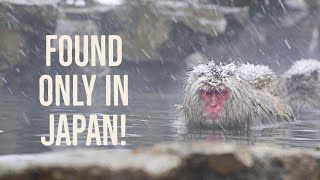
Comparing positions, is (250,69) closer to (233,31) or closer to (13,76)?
(13,76)

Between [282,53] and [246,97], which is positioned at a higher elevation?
[282,53]

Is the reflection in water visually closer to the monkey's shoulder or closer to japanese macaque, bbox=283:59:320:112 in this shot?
the monkey's shoulder

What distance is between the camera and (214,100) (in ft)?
23.9

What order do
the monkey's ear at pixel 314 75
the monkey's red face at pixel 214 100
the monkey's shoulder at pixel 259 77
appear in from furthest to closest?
the monkey's ear at pixel 314 75 → the monkey's shoulder at pixel 259 77 → the monkey's red face at pixel 214 100

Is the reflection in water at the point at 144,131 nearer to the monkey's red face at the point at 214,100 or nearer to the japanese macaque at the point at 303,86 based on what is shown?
the monkey's red face at the point at 214,100

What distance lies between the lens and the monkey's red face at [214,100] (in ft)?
23.9

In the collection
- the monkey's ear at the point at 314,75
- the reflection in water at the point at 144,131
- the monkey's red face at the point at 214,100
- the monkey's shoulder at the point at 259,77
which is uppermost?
the monkey's ear at the point at 314,75

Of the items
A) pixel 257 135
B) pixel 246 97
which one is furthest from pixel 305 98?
pixel 257 135

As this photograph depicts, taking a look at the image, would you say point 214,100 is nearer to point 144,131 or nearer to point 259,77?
point 144,131

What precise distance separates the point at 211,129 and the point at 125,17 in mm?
11328

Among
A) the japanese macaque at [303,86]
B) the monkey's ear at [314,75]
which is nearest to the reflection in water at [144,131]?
the japanese macaque at [303,86]

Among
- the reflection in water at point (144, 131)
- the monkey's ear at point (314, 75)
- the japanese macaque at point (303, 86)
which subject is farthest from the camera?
the monkey's ear at point (314, 75)

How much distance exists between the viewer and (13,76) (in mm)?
15867

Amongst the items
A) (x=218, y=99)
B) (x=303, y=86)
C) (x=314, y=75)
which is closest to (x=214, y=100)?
(x=218, y=99)
